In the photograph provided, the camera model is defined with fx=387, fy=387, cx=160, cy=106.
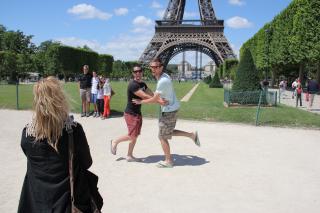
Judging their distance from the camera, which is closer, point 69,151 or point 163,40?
point 69,151

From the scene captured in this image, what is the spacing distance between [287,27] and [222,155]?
33.7 metres

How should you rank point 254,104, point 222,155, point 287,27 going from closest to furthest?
point 222,155
point 254,104
point 287,27

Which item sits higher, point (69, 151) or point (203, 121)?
point (69, 151)

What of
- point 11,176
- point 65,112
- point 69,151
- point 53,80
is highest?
point 53,80

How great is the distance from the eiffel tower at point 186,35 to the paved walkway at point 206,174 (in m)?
61.6

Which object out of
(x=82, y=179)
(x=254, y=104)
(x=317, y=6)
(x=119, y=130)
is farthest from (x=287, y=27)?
(x=82, y=179)

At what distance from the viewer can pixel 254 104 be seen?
1870 cm

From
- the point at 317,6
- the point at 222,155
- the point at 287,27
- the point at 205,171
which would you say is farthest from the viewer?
the point at 287,27

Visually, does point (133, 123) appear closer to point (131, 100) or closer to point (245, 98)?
point (131, 100)

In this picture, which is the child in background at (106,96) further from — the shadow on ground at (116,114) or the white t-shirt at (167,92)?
the white t-shirt at (167,92)

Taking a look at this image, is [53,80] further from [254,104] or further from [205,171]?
[254,104]

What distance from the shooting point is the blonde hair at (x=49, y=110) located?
273 centimetres

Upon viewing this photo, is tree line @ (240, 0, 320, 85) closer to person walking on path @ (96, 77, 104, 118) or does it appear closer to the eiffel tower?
person walking on path @ (96, 77, 104, 118)

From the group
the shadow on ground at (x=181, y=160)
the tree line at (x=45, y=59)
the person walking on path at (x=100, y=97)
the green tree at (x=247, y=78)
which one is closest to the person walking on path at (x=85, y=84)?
the person walking on path at (x=100, y=97)
